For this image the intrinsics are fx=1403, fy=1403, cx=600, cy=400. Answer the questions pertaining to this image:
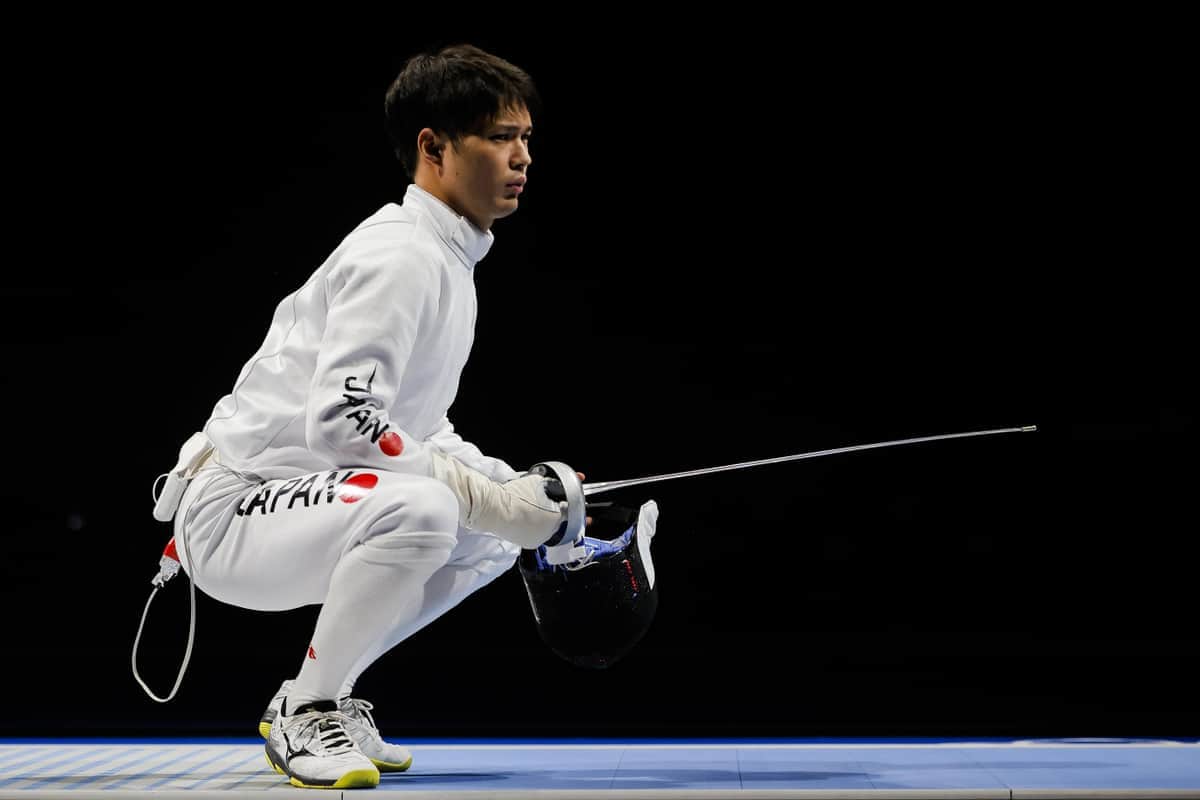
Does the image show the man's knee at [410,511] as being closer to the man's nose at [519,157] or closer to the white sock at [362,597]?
the white sock at [362,597]

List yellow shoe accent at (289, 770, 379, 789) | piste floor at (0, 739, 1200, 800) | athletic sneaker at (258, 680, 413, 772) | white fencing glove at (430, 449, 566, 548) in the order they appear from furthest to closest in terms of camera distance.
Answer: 1. athletic sneaker at (258, 680, 413, 772)
2. white fencing glove at (430, 449, 566, 548)
3. yellow shoe accent at (289, 770, 379, 789)
4. piste floor at (0, 739, 1200, 800)

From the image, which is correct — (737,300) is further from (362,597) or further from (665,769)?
(362,597)

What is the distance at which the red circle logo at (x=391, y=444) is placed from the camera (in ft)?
6.23

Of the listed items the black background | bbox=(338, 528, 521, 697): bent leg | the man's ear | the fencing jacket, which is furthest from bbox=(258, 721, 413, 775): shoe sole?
the black background

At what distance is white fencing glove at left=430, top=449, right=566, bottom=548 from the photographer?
1953mm

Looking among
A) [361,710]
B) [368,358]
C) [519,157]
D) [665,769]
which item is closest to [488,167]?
[519,157]

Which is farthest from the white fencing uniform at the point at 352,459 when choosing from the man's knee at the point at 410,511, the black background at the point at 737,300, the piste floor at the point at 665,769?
the black background at the point at 737,300

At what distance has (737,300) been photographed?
381cm

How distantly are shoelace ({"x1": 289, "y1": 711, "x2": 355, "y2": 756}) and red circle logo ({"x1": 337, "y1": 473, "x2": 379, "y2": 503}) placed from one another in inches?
11.6

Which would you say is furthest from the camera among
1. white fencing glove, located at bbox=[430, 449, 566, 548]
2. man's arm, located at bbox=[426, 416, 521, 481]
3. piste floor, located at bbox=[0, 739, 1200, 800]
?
man's arm, located at bbox=[426, 416, 521, 481]

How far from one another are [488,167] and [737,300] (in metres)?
1.73

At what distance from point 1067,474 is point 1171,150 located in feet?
2.98

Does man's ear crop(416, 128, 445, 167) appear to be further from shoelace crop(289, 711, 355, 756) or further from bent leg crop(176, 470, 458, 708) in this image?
shoelace crop(289, 711, 355, 756)

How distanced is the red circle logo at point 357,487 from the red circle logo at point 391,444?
1.6 inches
